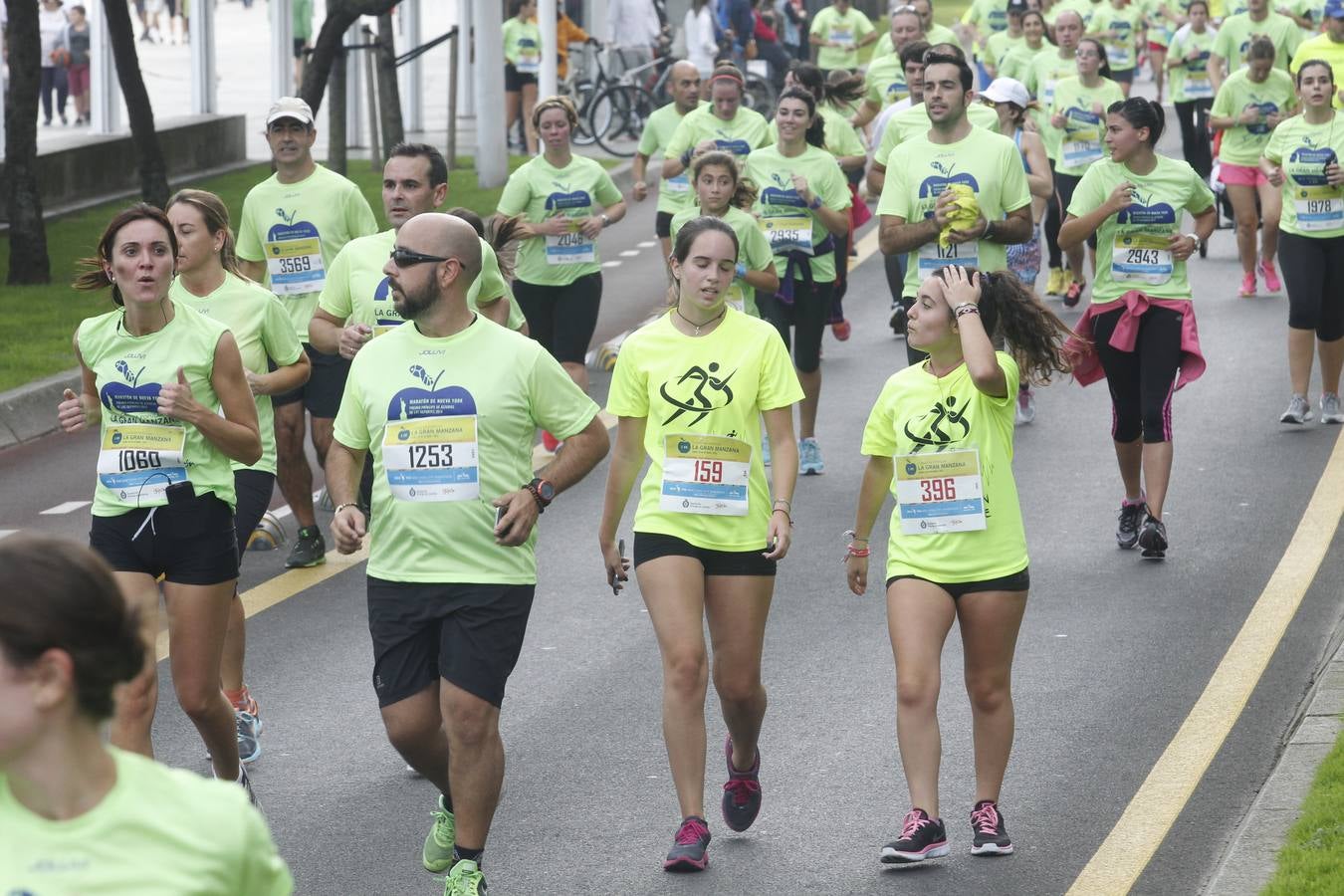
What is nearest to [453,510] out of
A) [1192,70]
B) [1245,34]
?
[1245,34]

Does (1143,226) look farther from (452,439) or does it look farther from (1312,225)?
(452,439)

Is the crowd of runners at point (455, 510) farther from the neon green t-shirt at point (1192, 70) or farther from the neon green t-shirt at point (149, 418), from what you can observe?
the neon green t-shirt at point (1192, 70)

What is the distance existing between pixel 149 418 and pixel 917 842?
8.22 ft

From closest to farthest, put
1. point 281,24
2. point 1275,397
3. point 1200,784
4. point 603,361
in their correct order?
point 1200,784
point 1275,397
point 603,361
point 281,24

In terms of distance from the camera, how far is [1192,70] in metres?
22.0

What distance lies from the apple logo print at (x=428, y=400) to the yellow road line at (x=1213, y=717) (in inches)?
83.4


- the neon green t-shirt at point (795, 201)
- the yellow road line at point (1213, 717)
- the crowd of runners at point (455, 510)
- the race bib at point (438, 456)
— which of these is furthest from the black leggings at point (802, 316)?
the race bib at point (438, 456)

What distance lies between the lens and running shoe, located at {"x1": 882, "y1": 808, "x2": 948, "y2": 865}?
621 cm

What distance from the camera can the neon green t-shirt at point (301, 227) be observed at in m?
10.5

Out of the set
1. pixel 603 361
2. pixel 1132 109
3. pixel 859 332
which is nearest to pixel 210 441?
pixel 1132 109

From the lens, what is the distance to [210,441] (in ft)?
21.3

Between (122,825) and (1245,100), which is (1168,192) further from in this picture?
(122,825)

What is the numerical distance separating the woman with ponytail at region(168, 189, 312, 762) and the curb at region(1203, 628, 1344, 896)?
10.8 feet

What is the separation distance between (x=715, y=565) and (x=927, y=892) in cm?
109
